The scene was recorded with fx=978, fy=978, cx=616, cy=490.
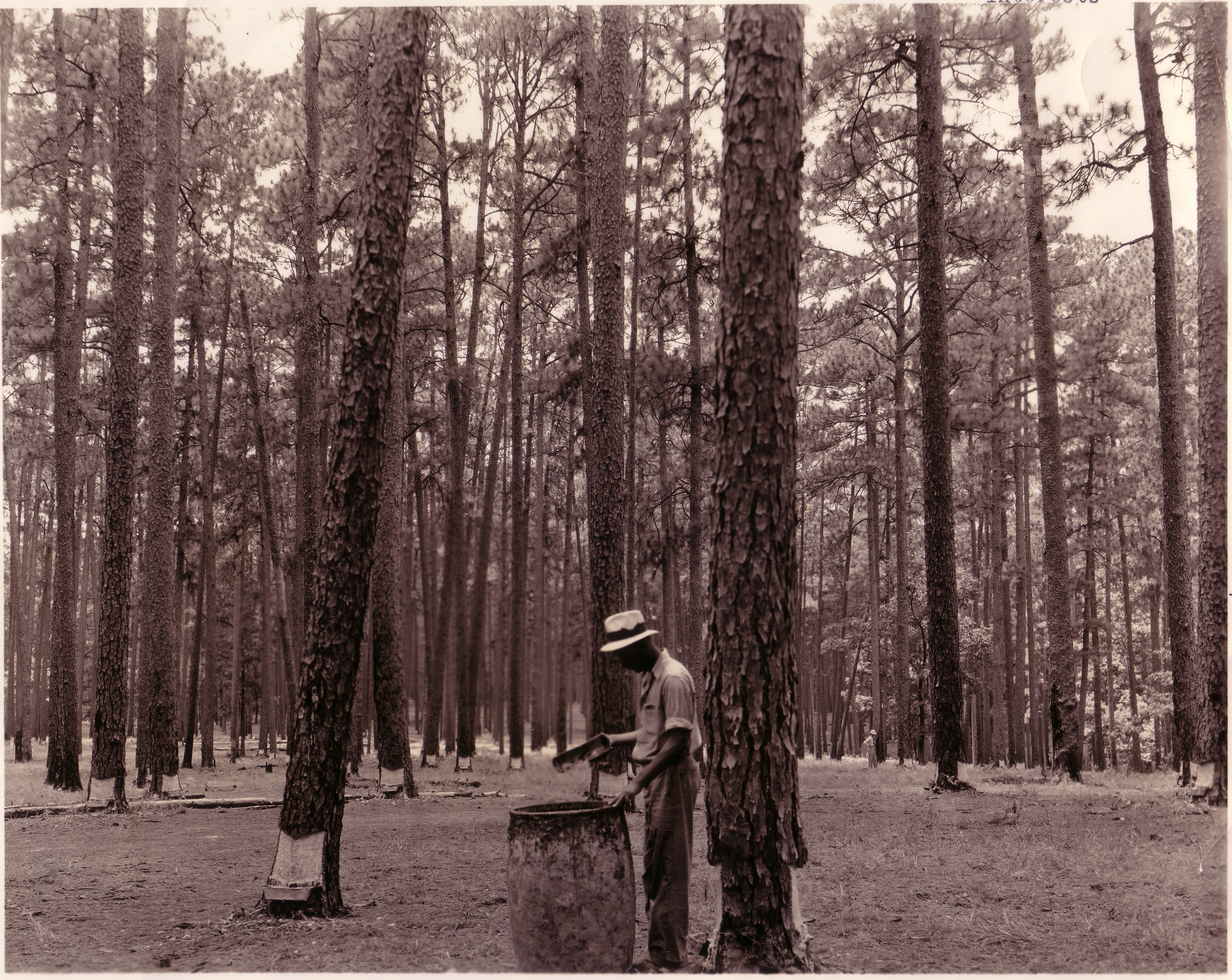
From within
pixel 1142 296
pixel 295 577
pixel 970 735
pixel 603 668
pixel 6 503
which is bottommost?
pixel 970 735

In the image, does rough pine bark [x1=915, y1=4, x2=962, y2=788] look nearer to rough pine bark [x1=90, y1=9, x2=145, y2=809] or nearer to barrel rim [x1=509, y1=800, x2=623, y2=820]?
barrel rim [x1=509, y1=800, x2=623, y2=820]

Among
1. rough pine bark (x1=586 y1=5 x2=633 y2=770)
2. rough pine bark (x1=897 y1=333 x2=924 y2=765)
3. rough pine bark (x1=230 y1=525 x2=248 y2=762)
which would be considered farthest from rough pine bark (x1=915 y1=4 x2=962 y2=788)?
rough pine bark (x1=230 y1=525 x2=248 y2=762)

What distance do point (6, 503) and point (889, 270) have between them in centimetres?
2073

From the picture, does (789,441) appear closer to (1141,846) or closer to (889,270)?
(1141,846)

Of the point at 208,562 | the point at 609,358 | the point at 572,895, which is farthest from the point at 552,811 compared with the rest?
the point at 208,562

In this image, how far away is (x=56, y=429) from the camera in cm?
1479

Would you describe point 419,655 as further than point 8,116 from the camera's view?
Yes

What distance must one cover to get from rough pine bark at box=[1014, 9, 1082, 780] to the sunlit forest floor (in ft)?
4.16

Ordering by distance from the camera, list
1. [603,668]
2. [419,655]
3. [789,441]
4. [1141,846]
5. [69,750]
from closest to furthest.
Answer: [789,441], [1141,846], [603,668], [69,750], [419,655]

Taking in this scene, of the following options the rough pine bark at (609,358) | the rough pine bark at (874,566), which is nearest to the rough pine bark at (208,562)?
the rough pine bark at (609,358)

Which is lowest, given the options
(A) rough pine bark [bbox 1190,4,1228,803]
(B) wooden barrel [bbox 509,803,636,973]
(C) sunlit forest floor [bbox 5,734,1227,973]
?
(C) sunlit forest floor [bbox 5,734,1227,973]

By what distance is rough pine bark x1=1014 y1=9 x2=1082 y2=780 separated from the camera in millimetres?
14055

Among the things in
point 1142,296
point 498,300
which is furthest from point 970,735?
point 498,300

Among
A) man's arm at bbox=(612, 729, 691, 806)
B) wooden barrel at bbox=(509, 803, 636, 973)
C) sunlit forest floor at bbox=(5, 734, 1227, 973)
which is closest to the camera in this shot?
wooden barrel at bbox=(509, 803, 636, 973)
